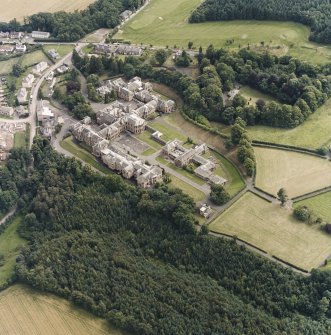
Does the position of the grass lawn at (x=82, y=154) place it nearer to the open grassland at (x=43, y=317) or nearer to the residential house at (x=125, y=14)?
the open grassland at (x=43, y=317)

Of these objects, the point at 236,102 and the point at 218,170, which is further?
the point at 236,102

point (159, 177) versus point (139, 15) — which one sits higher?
point (139, 15)

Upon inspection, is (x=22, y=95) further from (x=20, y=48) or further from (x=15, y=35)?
(x=15, y=35)

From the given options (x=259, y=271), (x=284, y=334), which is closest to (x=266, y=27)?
(x=259, y=271)

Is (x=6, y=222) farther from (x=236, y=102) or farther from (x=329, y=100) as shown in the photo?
(x=329, y=100)

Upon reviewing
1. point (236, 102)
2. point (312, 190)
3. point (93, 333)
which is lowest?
point (93, 333)

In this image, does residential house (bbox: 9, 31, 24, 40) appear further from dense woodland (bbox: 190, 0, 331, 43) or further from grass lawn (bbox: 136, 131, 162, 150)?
grass lawn (bbox: 136, 131, 162, 150)

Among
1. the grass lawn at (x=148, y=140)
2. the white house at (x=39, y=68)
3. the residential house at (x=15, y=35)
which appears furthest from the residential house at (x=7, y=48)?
the grass lawn at (x=148, y=140)
